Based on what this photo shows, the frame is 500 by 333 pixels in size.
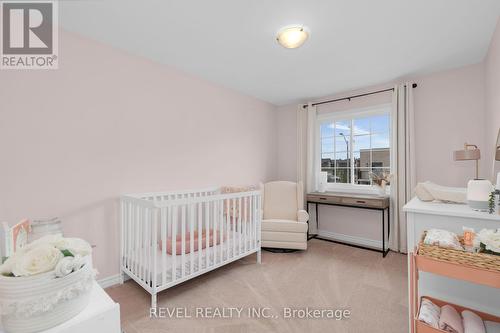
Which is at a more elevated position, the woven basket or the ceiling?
the ceiling

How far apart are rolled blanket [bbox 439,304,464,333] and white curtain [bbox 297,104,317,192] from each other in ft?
8.74

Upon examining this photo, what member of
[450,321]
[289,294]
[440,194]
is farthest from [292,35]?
[289,294]

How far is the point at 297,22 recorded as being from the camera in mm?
1901

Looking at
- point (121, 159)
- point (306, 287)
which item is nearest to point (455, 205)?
point (306, 287)

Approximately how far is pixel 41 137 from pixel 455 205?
3.28m

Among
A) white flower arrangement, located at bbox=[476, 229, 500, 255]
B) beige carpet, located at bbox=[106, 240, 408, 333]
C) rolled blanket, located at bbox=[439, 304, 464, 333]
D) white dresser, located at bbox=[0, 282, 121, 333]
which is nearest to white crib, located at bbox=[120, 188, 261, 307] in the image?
beige carpet, located at bbox=[106, 240, 408, 333]

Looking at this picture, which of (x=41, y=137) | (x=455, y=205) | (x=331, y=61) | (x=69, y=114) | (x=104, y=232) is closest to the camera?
(x=455, y=205)

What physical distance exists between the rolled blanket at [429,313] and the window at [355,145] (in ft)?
7.78

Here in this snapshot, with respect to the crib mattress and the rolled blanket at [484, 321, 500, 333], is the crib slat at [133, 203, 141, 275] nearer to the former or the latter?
the crib mattress

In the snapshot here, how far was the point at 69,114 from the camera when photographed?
202 centimetres

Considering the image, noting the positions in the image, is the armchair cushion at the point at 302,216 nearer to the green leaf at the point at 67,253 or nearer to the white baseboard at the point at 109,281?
the white baseboard at the point at 109,281

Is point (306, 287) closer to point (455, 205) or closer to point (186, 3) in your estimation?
point (455, 205)

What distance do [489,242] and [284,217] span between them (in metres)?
2.48

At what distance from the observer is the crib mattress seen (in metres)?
1.94
